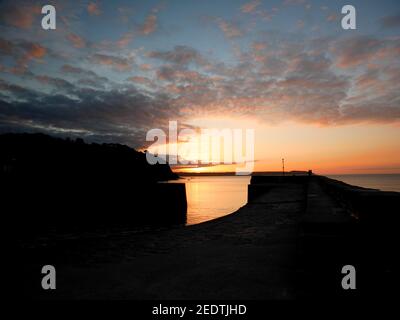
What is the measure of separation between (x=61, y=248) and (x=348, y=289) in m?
6.76

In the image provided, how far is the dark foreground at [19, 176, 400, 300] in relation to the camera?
3.85m

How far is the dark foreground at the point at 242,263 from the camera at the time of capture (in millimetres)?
3848

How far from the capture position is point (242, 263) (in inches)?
215

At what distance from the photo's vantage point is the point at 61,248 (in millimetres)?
7402

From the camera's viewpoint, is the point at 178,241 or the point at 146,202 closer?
the point at 178,241
